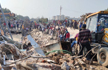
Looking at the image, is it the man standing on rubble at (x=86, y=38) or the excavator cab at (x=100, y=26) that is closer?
the man standing on rubble at (x=86, y=38)

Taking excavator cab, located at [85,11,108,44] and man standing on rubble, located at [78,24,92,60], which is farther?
excavator cab, located at [85,11,108,44]

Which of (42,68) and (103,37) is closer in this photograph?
(42,68)

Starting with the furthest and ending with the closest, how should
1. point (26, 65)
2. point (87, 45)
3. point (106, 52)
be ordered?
point (87, 45)
point (26, 65)
point (106, 52)

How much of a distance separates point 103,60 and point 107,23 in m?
2.20

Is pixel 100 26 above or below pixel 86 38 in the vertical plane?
above

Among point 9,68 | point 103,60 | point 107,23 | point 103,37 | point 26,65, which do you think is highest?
point 107,23

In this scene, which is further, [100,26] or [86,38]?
[100,26]

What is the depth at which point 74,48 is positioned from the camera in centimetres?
494

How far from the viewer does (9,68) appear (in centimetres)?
349

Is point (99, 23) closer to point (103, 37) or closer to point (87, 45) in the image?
point (103, 37)

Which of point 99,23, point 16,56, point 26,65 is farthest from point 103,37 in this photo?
point 16,56

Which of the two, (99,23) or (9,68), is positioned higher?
(99,23)

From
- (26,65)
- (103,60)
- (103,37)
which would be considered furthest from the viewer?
(103,37)

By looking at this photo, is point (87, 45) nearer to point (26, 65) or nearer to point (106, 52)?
point (106, 52)
